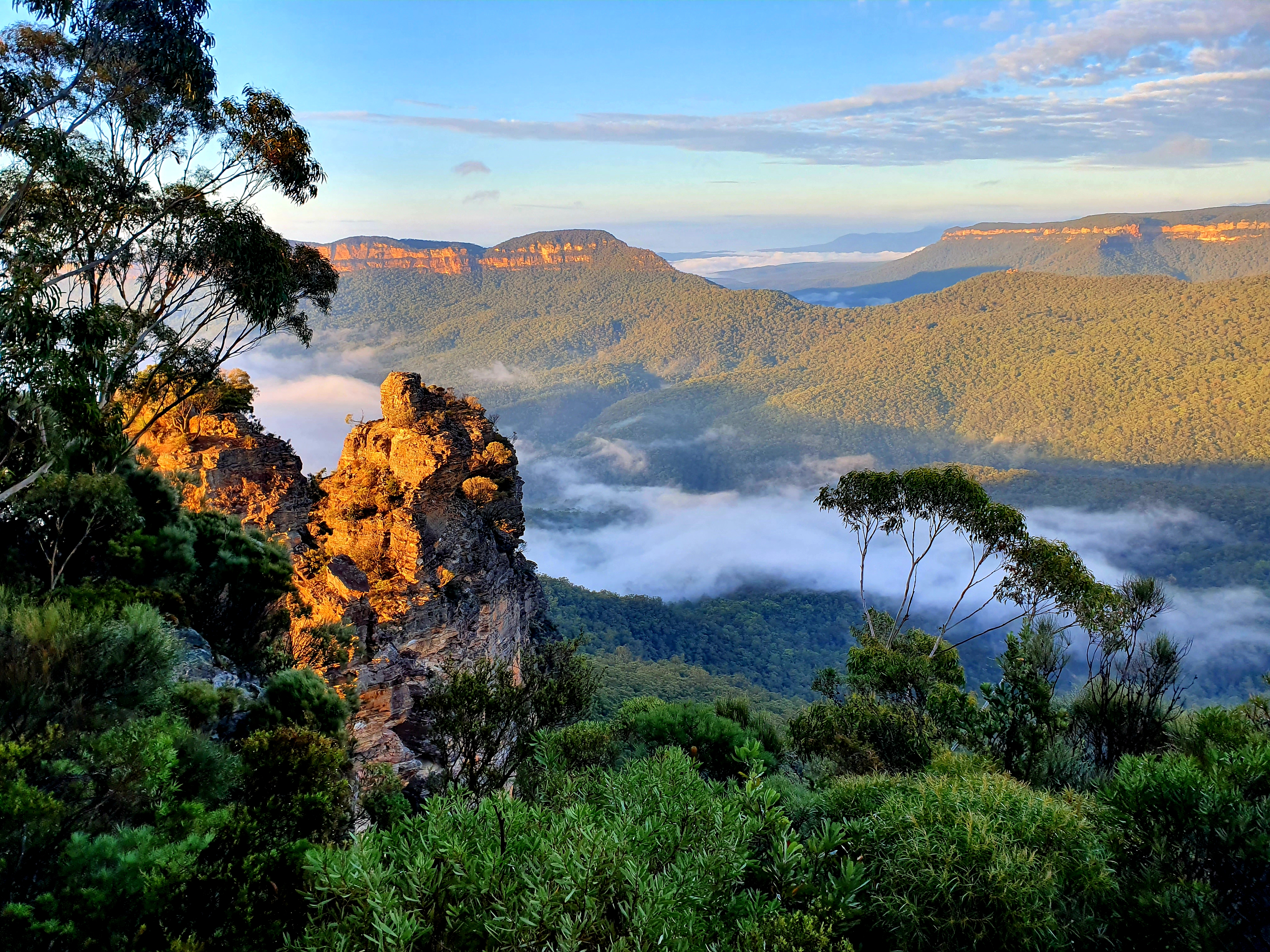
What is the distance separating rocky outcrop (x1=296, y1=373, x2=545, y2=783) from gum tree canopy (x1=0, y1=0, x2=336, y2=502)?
6064 mm

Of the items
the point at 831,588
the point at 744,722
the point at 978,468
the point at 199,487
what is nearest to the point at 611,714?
the point at 744,722

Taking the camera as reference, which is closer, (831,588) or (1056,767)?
(1056,767)

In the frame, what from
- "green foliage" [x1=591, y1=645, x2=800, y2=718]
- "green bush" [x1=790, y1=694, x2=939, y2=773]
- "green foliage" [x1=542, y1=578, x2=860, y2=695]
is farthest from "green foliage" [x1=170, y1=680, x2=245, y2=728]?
"green foliage" [x1=542, y1=578, x2=860, y2=695]

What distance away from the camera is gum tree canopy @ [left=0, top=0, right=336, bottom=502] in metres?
11.2

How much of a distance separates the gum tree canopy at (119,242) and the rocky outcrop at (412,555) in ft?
19.9

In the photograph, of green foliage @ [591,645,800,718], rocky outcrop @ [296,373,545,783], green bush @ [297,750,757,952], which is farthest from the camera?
green foliage @ [591,645,800,718]

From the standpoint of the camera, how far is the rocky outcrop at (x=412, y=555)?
1820cm

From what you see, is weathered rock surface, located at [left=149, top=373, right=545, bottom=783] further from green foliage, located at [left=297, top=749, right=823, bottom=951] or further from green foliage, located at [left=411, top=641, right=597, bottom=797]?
green foliage, located at [left=297, top=749, right=823, bottom=951]

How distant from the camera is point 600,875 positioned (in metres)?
5.76

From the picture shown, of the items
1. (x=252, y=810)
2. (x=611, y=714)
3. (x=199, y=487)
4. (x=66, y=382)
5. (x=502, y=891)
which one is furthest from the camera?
(x=611, y=714)

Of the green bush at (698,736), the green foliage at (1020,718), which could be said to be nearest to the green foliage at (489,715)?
the green bush at (698,736)

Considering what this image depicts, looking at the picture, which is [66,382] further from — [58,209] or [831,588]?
[831,588]

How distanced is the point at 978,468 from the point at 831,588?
167ft

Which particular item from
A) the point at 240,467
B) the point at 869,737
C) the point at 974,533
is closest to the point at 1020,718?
the point at 869,737
